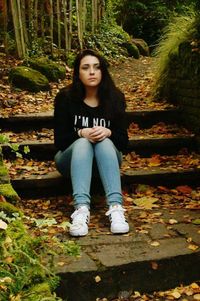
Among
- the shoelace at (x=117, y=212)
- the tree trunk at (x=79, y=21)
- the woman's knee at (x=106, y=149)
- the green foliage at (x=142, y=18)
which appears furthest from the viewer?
the green foliage at (x=142, y=18)

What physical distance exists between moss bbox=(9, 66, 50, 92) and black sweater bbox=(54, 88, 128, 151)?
7.95 ft

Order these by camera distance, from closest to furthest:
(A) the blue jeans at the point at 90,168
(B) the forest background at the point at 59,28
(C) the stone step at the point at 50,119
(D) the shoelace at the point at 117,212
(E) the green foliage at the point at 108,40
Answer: (D) the shoelace at the point at 117,212 → (A) the blue jeans at the point at 90,168 → (C) the stone step at the point at 50,119 → (B) the forest background at the point at 59,28 → (E) the green foliage at the point at 108,40

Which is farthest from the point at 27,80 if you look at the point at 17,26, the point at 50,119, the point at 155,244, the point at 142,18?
the point at 142,18

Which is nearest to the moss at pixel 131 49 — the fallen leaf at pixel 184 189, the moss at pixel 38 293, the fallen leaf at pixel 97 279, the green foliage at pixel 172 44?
the green foliage at pixel 172 44

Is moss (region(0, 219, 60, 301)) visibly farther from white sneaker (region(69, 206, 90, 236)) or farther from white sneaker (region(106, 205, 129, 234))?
white sneaker (region(106, 205, 129, 234))

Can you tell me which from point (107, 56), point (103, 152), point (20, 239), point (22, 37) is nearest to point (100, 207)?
point (103, 152)

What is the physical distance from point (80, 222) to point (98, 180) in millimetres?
832

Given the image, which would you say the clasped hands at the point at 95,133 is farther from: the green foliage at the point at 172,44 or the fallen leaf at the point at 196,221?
the green foliage at the point at 172,44

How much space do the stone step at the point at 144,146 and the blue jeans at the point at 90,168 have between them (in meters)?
0.79

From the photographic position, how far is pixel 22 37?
7.24 meters

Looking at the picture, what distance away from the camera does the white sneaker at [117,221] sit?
301 cm

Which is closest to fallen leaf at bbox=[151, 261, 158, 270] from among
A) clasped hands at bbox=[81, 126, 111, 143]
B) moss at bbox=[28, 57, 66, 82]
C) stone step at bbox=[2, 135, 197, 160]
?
clasped hands at bbox=[81, 126, 111, 143]

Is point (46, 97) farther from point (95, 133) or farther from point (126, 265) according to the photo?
point (126, 265)

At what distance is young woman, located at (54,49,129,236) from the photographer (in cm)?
325
